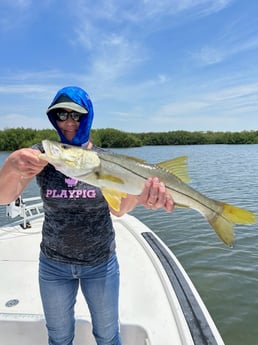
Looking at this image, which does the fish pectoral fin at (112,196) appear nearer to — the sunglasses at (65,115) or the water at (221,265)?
the sunglasses at (65,115)

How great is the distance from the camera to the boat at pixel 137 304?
2555mm

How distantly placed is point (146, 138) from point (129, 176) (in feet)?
225

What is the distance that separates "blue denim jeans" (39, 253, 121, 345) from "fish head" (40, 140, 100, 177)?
586 mm

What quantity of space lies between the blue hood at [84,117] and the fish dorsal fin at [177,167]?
0.55 meters

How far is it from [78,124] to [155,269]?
85.5 inches

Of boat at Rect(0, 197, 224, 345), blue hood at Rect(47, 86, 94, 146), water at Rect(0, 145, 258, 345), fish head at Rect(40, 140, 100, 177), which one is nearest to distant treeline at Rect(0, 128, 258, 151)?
water at Rect(0, 145, 258, 345)

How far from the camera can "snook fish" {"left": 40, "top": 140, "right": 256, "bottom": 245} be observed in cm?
187

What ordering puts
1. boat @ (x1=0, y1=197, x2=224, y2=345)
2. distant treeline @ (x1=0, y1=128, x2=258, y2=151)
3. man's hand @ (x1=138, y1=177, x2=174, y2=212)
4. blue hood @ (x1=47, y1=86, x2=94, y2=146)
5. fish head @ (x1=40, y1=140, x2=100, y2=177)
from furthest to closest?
distant treeline @ (x1=0, y1=128, x2=258, y2=151) < boat @ (x1=0, y1=197, x2=224, y2=345) < blue hood @ (x1=47, y1=86, x2=94, y2=146) < man's hand @ (x1=138, y1=177, x2=174, y2=212) < fish head @ (x1=40, y1=140, x2=100, y2=177)

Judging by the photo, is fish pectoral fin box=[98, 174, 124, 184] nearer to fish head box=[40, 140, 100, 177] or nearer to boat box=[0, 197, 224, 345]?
fish head box=[40, 140, 100, 177]

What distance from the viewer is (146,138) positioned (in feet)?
230

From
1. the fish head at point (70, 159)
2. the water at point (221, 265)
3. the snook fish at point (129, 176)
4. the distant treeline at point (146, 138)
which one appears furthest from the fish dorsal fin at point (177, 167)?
the distant treeline at point (146, 138)

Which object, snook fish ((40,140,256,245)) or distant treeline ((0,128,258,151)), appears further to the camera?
distant treeline ((0,128,258,151))

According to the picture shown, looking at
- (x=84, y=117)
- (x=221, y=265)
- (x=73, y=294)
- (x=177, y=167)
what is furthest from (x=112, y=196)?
(x=221, y=265)

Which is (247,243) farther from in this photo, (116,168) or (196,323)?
Answer: (116,168)
